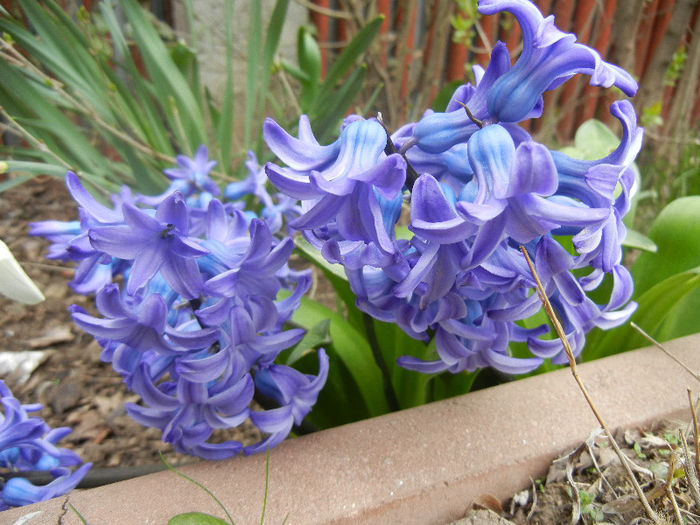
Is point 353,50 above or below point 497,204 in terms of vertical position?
below

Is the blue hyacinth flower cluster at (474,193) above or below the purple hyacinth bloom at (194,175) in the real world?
above

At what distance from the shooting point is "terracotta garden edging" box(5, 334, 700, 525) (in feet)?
2.47

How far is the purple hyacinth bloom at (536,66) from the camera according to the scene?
55 centimetres

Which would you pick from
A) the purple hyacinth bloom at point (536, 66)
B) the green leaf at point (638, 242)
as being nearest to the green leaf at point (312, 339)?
the purple hyacinth bloom at point (536, 66)

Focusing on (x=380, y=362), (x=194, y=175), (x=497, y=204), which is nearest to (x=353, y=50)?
(x=194, y=175)

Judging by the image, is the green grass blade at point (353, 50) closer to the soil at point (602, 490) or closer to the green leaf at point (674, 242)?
the green leaf at point (674, 242)

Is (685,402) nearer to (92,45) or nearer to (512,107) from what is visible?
(512,107)

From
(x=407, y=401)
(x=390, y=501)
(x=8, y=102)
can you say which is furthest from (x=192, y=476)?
(x=8, y=102)

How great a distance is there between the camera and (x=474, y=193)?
564 millimetres

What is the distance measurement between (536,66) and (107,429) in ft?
4.18

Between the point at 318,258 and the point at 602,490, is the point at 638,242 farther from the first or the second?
the point at 318,258

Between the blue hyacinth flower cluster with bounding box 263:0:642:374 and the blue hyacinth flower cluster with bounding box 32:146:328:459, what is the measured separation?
0.12 metres

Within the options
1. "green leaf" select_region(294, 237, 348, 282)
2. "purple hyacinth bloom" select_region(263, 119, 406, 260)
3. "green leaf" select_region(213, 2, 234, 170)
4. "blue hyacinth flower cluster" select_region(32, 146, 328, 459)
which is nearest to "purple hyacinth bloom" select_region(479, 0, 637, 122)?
"purple hyacinth bloom" select_region(263, 119, 406, 260)

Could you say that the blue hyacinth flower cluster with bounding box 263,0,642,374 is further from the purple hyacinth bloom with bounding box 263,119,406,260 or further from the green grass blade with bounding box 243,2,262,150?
the green grass blade with bounding box 243,2,262,150
